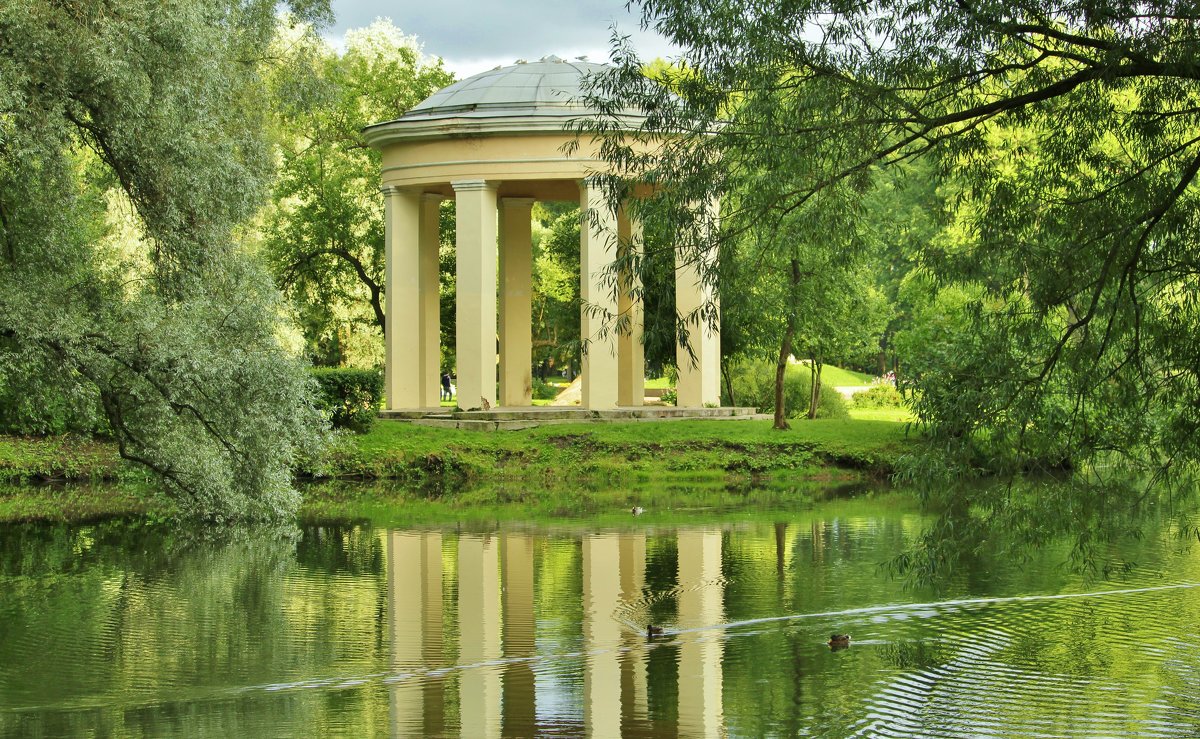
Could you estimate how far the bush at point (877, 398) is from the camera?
55.8 m

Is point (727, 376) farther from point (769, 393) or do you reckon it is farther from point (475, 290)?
point (475, 290)

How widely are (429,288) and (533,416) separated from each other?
16.8 ft

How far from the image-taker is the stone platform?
36.2 m

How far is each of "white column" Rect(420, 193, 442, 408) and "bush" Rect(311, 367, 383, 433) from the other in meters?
2.98

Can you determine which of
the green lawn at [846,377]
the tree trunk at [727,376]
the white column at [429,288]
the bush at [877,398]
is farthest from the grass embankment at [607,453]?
the green lawn at [846,377]

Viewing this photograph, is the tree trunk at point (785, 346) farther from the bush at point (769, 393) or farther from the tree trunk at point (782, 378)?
the bush at point (769, 393)

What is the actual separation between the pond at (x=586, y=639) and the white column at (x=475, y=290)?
12899mm

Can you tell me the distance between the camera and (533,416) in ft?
120

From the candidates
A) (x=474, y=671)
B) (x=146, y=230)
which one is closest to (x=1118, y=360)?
(x=474, y=671)

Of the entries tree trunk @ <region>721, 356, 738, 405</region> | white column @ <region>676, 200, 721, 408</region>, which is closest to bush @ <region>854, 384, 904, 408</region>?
tree trunk @ <region>721, 356, 738, 405</region>

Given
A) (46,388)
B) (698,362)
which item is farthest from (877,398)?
(46,388)

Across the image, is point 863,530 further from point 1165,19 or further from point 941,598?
point 1165,19

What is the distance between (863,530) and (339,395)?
53.2 ft

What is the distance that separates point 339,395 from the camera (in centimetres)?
3628
